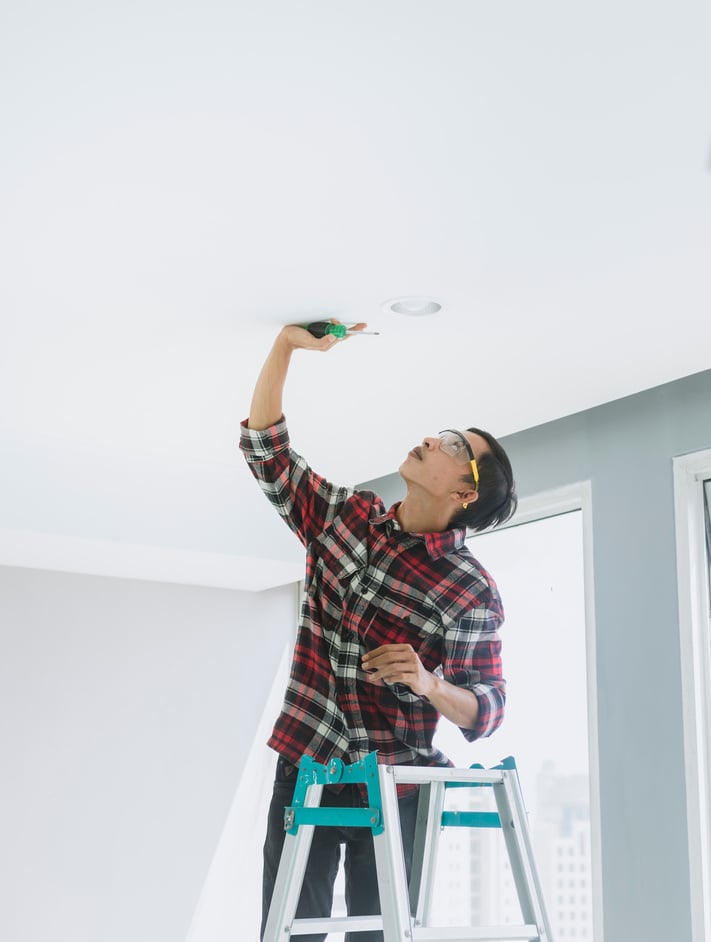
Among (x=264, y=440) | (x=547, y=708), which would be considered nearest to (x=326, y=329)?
(x=264, y=440)

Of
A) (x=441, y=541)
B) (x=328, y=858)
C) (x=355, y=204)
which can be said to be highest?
(x=355, y=204)

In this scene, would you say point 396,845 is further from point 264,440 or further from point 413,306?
point 413,306

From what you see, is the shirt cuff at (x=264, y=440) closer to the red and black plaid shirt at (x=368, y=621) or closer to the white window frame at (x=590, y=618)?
the red and black plaid shirt at (x=368, y=621)

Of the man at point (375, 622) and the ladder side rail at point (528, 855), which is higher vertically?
the man at point (375, 622)

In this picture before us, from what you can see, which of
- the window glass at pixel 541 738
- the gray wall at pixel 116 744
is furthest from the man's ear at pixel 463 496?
the gray wall at pixel 116 744

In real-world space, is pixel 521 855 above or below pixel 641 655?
below

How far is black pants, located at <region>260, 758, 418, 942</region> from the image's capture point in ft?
7.43

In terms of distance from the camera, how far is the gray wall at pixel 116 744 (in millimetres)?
4496

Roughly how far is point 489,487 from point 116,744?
9.58 feet

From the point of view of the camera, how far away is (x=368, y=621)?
7.84ft

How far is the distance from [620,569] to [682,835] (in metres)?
0.81

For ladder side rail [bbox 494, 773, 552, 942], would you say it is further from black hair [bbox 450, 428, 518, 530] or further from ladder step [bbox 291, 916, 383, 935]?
black hair [bbox 450, 428, 518, 530]

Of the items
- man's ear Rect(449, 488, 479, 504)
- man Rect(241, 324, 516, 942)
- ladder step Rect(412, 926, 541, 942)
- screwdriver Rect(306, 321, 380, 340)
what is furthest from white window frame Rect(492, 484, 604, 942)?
ladder step Rect(412, 926, 541, 942)

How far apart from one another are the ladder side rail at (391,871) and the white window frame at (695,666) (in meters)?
1.33
